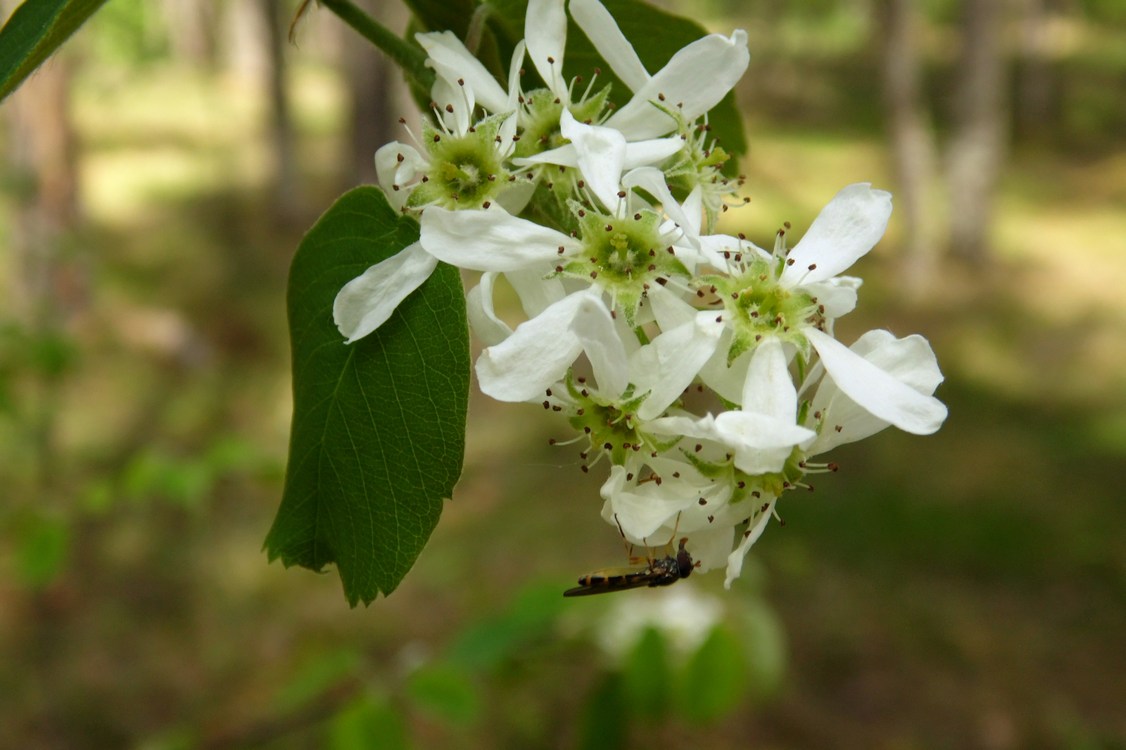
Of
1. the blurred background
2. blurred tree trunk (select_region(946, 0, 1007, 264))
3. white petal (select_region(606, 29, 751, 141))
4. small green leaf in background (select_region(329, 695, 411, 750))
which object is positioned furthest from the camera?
blurred tree trunk (select_region(946, 0, 1007, 264))

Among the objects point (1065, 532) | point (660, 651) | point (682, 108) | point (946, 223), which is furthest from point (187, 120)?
point (682, 108)

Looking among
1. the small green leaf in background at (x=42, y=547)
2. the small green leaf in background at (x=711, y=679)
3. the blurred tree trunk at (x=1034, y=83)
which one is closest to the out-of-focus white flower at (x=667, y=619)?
the small green leaf in background at (x=711, y=679)

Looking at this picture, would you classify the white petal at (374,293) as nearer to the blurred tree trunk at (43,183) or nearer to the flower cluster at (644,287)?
the flower cluster at (644,287)

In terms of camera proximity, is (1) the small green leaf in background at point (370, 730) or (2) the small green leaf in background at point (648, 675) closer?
(1) the small green leaf in background at point (370, 730)

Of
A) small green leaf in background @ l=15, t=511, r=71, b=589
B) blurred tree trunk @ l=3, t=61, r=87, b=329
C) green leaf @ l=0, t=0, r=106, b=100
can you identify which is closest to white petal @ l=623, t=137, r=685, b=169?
green leaf @ l=0, t=0, r=106, b=100

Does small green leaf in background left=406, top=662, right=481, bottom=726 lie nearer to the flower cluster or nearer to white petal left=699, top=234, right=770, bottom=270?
the flower cluster

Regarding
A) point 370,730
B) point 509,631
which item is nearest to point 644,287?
point 370,730
